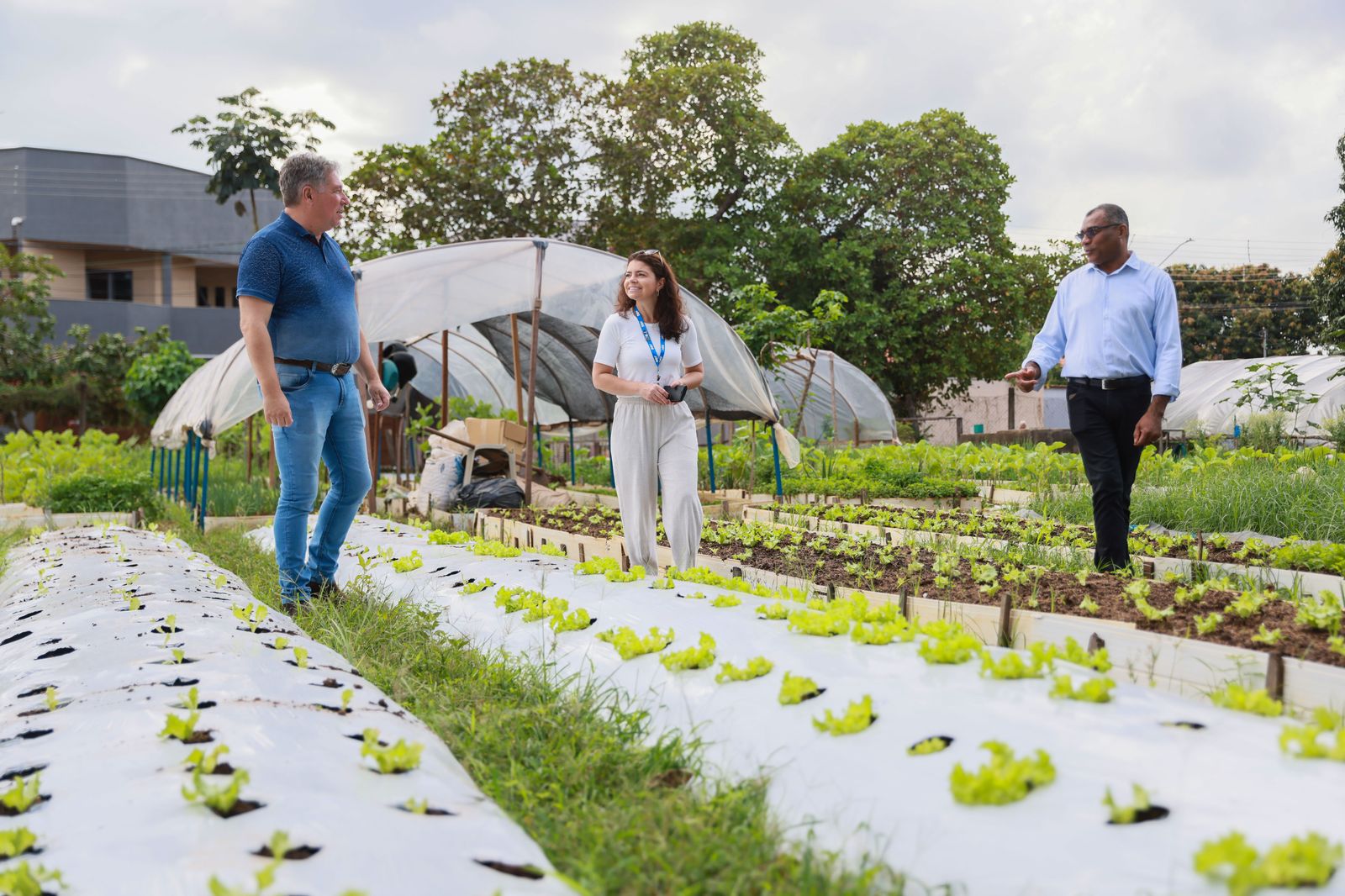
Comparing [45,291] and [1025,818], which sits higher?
[45,291]

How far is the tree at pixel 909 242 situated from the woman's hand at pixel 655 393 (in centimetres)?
1702

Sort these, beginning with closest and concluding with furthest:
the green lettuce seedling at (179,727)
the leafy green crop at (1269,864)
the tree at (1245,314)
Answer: the leafy green crop at (1269,864) < the green lettuce seedling at (179,727) < the tree at (1245,314)

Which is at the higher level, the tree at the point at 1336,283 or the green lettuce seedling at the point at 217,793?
the tree at the point at 1336,283

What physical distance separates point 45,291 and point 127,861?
80.1 ft

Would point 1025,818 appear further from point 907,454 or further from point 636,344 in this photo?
point 907,454

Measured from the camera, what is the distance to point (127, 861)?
1.38 meters

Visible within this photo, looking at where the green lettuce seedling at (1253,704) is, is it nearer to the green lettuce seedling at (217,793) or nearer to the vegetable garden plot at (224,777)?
the vegetable garden plot at (224,777)

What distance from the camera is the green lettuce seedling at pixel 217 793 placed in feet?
4.89

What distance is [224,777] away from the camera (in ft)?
5.37

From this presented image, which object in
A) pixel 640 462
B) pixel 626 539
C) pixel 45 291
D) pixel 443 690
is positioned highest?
pixel 45 291

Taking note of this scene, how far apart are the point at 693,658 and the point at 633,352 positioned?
6.57 feet

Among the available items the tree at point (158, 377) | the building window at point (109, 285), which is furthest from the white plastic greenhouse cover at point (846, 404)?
the building window at point (109, 285)

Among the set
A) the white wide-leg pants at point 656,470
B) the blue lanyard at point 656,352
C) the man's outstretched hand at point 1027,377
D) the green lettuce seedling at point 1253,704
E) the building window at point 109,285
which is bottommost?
the green lettuce seedling at point 1253,704

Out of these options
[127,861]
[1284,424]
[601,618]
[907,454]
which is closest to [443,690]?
[601,618]
